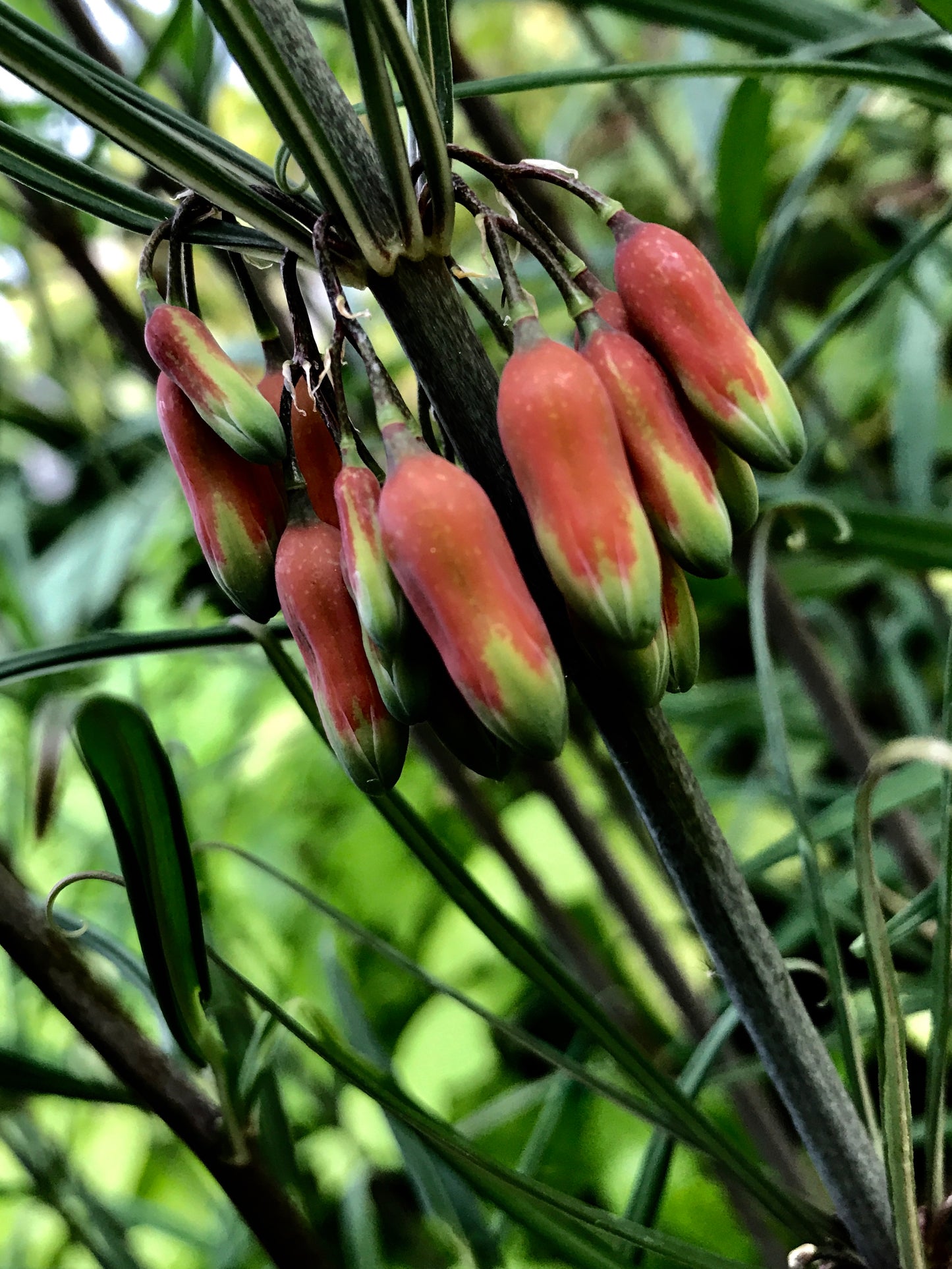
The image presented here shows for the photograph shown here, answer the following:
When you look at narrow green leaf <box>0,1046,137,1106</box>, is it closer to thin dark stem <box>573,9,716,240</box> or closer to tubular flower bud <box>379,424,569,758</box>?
tubular flower bud <box>379,424,569,758</box>

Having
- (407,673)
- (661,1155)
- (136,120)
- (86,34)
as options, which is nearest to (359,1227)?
(661,1155)

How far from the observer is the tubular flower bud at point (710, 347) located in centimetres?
27

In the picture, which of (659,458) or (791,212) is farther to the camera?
(791,212)

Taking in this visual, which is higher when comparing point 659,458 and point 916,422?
point 916,422

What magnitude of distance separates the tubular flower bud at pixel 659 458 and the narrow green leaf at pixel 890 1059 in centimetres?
8

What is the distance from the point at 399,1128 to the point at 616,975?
2.29 feet

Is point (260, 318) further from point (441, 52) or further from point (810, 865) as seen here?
point (810, 865)

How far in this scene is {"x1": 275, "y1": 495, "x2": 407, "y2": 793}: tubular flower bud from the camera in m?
0.28

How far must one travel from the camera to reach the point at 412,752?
119 cm

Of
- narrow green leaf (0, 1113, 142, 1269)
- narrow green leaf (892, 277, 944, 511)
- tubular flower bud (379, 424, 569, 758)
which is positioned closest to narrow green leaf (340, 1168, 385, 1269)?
narrow green leaf (0, 1113, 142, 1269)

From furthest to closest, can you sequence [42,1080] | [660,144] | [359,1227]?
[660,144]
[359,1227]
[42,1080]

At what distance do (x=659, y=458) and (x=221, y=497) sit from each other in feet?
0.38

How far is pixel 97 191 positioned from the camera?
295 mm

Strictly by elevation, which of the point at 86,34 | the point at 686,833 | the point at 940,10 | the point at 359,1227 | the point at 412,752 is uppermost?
the point at 86,34
